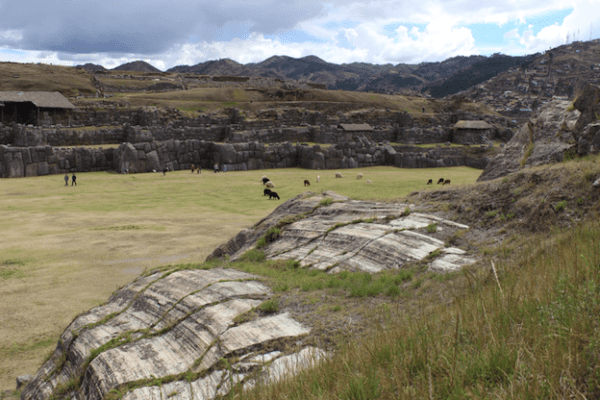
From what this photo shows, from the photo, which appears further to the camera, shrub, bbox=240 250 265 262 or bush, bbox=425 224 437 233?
shrub, bbox=240 250 265 262

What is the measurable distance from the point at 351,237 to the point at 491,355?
21.4 ft

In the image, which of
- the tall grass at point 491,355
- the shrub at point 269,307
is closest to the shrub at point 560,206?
the tall grass at point 491,355

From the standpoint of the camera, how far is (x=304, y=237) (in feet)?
33.4

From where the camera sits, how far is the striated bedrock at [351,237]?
8.01 metres

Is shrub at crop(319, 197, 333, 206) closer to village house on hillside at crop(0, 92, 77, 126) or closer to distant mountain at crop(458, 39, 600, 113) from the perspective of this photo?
village house on hillside at crop(0, 92, 77, 126)

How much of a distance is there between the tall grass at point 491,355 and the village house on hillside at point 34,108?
171 ft

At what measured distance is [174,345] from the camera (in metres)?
5.61

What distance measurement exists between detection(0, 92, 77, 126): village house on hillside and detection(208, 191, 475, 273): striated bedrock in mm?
44753

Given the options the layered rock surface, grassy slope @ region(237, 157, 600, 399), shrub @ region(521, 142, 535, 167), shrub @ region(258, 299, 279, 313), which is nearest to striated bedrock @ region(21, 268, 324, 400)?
the layered rock surface

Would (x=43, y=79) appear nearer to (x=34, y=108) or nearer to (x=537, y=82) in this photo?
(x=34, y=108)

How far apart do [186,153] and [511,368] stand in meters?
44.0

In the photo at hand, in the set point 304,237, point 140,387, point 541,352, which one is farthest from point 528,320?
point 304,237

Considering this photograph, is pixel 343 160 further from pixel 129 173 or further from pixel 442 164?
pixel 129 173

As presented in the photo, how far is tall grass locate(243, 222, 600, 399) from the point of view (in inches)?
97.0
